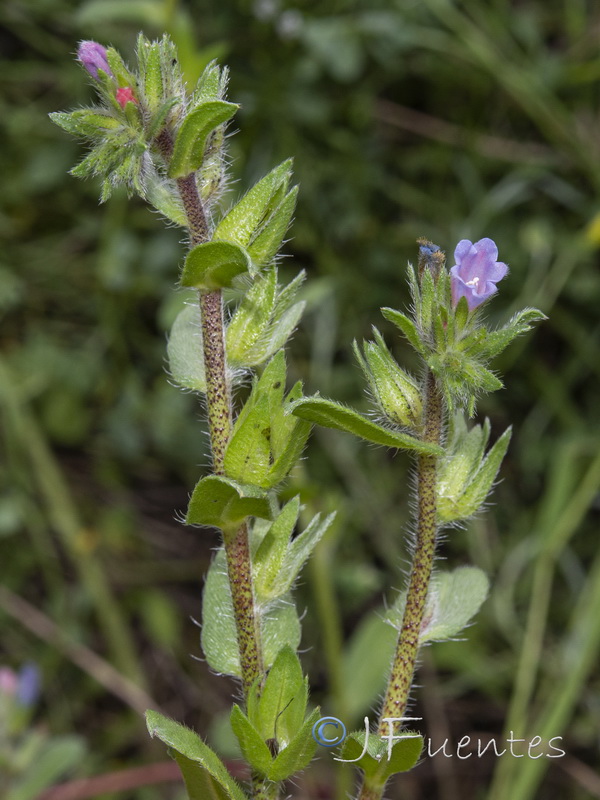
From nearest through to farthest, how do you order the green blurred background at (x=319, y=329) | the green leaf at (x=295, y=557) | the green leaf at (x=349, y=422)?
the green leaf at (x=349, y=422) < the green leaf at (x=295, y=557) < the green blurred background at (x=319, y=329)

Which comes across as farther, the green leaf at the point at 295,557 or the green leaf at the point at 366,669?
the green leaf at the point at 366,669

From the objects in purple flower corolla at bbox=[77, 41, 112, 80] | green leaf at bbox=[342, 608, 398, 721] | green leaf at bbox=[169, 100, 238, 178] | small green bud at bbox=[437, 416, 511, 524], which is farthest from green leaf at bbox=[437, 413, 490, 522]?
green leaf at bbox=[342, 608, 398, 721]

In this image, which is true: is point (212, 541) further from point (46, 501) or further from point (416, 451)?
point (416, 451)

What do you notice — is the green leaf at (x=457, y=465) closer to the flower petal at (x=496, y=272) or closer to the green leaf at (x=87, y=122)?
the flower petal at (x=496, y=272)

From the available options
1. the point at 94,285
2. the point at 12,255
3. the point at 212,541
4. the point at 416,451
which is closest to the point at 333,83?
the point at 94,285

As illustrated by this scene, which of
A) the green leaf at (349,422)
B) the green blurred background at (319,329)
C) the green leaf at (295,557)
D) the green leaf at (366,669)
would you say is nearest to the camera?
the green leaf at (349,422)

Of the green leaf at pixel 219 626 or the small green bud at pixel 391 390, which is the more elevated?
the small green bud at pixel 391 390

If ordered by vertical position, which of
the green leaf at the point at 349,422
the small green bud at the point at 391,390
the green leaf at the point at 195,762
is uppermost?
the small green bud at the point at 391,390

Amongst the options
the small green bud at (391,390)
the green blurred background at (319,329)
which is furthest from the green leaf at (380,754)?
the green blurred background at (319,329)
